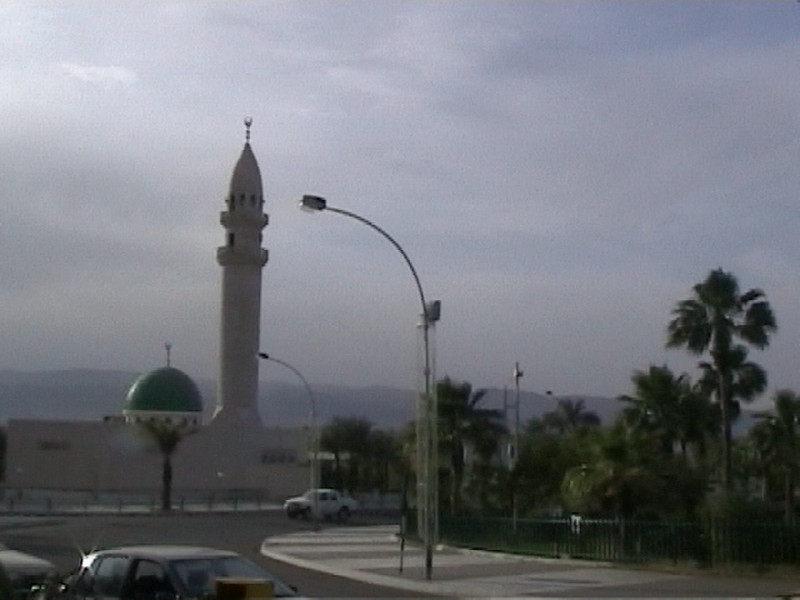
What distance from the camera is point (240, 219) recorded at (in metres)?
73.4

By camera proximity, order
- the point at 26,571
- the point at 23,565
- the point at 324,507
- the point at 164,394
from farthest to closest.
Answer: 1. the point at 164,394
2. the point at 324,507
3. the point at 23,565
4. the point at 26,571

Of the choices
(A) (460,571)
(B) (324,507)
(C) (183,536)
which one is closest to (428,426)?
(A) (460,571)

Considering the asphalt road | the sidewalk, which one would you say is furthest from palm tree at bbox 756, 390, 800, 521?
the asphalt road

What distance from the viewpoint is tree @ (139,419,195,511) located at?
63.2 m

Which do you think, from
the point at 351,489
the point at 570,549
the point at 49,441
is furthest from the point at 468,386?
the point at 49,441

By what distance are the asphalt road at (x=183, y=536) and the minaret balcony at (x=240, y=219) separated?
18.3m

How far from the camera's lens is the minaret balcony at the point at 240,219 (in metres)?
73.4

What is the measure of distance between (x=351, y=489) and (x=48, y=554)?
42.3 m

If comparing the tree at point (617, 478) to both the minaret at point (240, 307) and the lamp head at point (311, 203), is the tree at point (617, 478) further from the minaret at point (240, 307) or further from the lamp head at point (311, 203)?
the minaret at point (240, 307)

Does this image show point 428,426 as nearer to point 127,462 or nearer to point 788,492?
point 788,492

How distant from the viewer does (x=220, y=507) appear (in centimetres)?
6525

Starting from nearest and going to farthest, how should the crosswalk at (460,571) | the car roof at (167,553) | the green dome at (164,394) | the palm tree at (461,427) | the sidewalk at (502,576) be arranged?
1. the car roof at (167,553)
2. the sidewalk at (502,576)
3. the crosswalk at (460,571)
4. the palm tree at (461,427)
5. the green dome at (164,394)

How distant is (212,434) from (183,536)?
103 ft

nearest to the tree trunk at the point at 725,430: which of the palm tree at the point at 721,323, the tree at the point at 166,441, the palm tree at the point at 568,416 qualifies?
the palm tree at the point at 721,323
